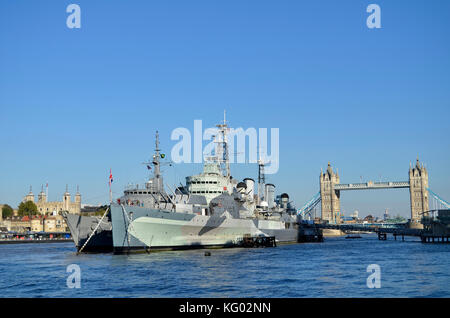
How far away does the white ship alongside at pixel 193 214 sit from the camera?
44.3 meters

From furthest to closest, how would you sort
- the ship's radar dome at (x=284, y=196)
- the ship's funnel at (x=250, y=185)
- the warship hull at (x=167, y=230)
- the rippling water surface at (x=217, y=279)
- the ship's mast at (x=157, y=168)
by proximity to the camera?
1. the ship's radar dome at (x=284, y=196)
2. the ship's funnel at (x=250, y=185)
3. the ship's mast at (x=157, y=168)
4. the warship hull at (x=167, y=230)
5. the rippling water surface at (x=217, y=279)

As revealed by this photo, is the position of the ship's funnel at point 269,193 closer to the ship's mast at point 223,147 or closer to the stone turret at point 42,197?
the ship's mast at point 223,147

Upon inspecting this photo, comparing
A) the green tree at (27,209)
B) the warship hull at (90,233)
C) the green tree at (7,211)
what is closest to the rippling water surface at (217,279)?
the warship hull at (90,233)

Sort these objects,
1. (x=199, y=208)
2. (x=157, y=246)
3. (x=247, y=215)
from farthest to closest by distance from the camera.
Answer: (x=247, y=215) → (x=199, y=208) → (x=157, y=246)

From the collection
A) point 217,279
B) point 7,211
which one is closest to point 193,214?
point 217,279

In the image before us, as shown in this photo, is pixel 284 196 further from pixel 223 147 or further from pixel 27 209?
pixel 27 209

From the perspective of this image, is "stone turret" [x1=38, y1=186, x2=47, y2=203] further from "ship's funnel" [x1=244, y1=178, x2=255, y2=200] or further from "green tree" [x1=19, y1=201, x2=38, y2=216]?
"ship's funnel" [x1=244, y1=178, x2=255, y2=200]

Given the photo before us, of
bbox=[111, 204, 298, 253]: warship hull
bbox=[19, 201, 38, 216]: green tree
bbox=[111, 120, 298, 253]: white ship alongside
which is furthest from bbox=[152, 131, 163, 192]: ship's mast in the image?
bbox=[19, 201, 38, 216]: green tree

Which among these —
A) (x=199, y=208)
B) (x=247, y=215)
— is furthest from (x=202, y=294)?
(x=247, y=215)

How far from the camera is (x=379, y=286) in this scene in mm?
26188

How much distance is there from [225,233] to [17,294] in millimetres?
35320

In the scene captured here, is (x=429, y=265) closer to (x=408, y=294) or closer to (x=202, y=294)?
(x=408, y=294)
